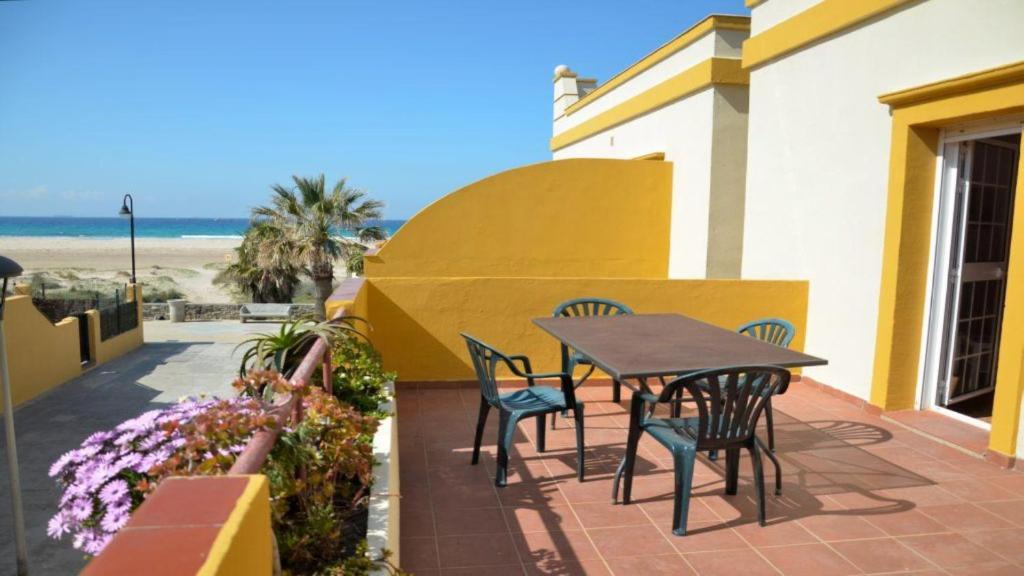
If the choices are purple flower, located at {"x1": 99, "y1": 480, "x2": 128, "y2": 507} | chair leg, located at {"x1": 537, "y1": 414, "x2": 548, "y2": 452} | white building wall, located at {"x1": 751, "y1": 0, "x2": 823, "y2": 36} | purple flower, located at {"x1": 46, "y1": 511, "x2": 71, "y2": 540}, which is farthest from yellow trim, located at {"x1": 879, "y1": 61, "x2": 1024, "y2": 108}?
purple flower, located at {"x1": 46, "y1": 511, "x2": 71, "y2": 540}

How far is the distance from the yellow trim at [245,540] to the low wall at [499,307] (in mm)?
5059

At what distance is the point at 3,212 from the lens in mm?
Result: 158000

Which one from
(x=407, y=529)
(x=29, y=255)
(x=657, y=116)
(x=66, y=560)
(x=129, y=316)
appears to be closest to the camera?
(x=407, y=529)

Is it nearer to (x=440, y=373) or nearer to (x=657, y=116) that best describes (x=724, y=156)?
(x=657, y=116)

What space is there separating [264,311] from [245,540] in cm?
2069

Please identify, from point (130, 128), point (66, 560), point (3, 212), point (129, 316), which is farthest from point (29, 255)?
point (3, 212)

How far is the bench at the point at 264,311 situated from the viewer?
66.6 ft

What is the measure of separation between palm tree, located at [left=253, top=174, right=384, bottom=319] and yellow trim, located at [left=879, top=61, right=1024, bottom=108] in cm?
1202

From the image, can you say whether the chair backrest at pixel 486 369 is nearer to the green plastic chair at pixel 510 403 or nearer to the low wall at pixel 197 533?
the green plastic chair at pixel 510 403

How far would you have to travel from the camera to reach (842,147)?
233 inches

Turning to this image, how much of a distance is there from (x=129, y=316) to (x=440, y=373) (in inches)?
487

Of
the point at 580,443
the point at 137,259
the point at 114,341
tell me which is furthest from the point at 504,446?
the point at 137,259

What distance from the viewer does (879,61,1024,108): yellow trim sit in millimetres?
4289

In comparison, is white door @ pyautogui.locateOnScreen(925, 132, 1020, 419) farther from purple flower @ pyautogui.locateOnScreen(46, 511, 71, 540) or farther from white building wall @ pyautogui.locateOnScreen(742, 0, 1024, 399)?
purple flower @ pyautogui.locateOnScreen(46, 511, 71, 540)
